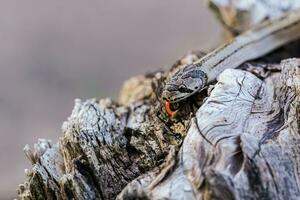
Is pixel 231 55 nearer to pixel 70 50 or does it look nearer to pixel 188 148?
pixel 188 148

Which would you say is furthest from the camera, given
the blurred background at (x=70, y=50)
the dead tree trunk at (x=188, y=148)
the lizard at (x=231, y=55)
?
the blurred background at (x=70, y=50)

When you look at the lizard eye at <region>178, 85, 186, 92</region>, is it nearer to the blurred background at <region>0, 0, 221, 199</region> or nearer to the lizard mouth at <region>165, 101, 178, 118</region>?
the lizard mouth at <region>165, 101, 178, 118</region>

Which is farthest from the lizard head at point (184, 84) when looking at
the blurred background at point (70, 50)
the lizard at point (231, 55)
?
the blurred background at point (70, 50)

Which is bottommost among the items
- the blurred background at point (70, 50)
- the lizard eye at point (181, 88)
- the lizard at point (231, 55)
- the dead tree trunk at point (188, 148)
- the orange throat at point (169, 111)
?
the dead tree trunk at point (188, 148)

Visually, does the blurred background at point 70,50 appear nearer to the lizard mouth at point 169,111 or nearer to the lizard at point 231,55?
the lizard at point 231,55

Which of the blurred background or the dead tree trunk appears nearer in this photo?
the dead tree trunk

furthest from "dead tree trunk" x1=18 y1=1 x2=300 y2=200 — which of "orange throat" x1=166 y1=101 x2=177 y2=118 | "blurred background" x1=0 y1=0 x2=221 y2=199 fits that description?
"blurred background" x1=0 y1=0 x2=221 y2=199
